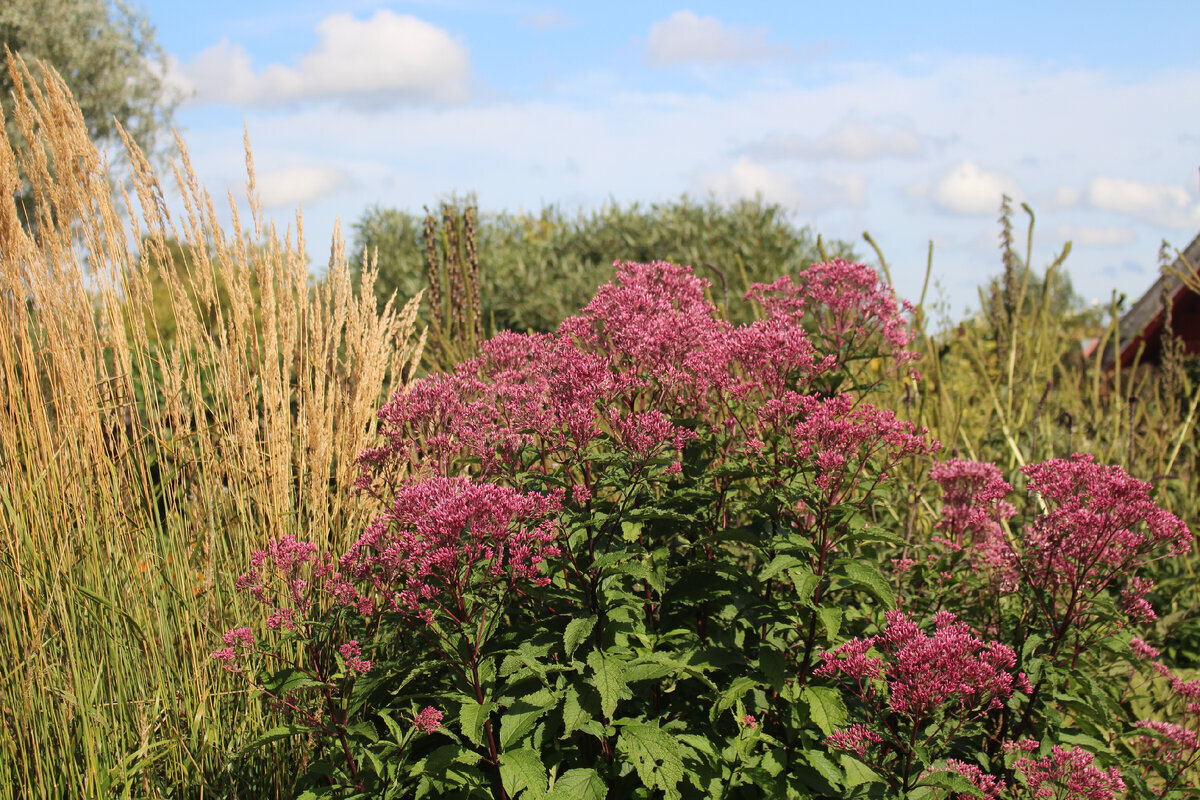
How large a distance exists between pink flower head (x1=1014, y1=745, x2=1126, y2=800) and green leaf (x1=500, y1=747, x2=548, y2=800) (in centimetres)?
134

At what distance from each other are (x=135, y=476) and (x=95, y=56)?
684 inches

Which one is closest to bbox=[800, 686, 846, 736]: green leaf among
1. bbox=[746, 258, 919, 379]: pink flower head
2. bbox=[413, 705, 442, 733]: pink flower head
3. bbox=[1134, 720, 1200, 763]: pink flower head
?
bbox=[413, 705, 442, 733]: pink flower head

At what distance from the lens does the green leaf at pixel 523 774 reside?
7.02ft

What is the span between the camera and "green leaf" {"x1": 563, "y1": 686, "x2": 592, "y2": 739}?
218 centimetres

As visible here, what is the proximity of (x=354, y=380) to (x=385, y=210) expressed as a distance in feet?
23.6

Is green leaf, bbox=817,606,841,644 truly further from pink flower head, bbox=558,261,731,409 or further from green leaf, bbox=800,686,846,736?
pink flower head, bbox=558,261,731,409

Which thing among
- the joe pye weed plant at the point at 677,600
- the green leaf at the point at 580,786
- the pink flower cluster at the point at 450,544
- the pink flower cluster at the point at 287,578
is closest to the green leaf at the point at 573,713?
the joe pye weed plant at the point at 677,600

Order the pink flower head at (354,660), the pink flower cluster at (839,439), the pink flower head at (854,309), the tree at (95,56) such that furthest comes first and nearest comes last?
the tree at (95,56), the pink flower head at (854,309), the pink flower cluster at (839,439), the pink flower head at (354,660)

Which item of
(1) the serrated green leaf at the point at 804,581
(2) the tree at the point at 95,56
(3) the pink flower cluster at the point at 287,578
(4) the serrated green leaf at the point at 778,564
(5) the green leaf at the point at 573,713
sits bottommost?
(5) the green leaf at the point at 573,713

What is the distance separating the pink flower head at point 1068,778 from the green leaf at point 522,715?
134 centimetres

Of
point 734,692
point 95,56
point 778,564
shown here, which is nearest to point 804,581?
point 778,564

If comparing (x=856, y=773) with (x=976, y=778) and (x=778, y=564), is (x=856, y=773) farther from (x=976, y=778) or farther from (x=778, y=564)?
(x=778, y=564)

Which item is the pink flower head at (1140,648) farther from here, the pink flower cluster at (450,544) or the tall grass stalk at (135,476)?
the tall grass stalk at (135,476)

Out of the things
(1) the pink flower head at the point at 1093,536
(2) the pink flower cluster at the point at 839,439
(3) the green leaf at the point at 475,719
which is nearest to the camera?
(3) the green leaf at the point at 475,719
